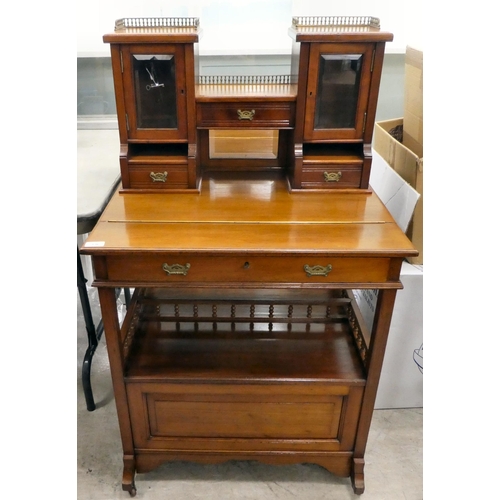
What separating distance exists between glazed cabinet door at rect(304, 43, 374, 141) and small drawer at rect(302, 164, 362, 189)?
0.09 m

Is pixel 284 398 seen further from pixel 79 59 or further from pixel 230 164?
pixel 79 59

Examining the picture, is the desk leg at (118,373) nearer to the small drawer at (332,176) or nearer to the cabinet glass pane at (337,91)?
the small drawer at (332,176)

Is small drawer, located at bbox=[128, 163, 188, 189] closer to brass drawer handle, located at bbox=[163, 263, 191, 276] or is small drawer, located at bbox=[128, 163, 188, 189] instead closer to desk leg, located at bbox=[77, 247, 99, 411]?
brass drawer handle, located at bbox=[163, 263, 191, 276]

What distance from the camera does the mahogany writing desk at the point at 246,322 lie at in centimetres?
107

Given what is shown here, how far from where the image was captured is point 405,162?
4.97ft

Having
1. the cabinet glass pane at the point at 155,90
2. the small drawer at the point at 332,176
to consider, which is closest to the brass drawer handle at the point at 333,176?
the small drawer at the point at 332,176

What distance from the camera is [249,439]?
1.40 m

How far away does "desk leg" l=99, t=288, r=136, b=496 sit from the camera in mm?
1163

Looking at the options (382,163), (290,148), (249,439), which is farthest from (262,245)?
(382,163)

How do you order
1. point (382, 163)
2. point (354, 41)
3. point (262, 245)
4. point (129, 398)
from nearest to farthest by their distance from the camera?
point (262, 245)
point (354, 41)
point (129, 398)
point (382, 163)

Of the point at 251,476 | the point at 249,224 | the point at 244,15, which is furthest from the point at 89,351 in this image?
the point at 244,15

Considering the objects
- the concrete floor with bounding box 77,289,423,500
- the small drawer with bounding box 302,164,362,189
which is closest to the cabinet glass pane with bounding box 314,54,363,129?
the small drawer with bounding box 302,164,362,189

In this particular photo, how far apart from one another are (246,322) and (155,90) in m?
0.80

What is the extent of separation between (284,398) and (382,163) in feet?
3.04
